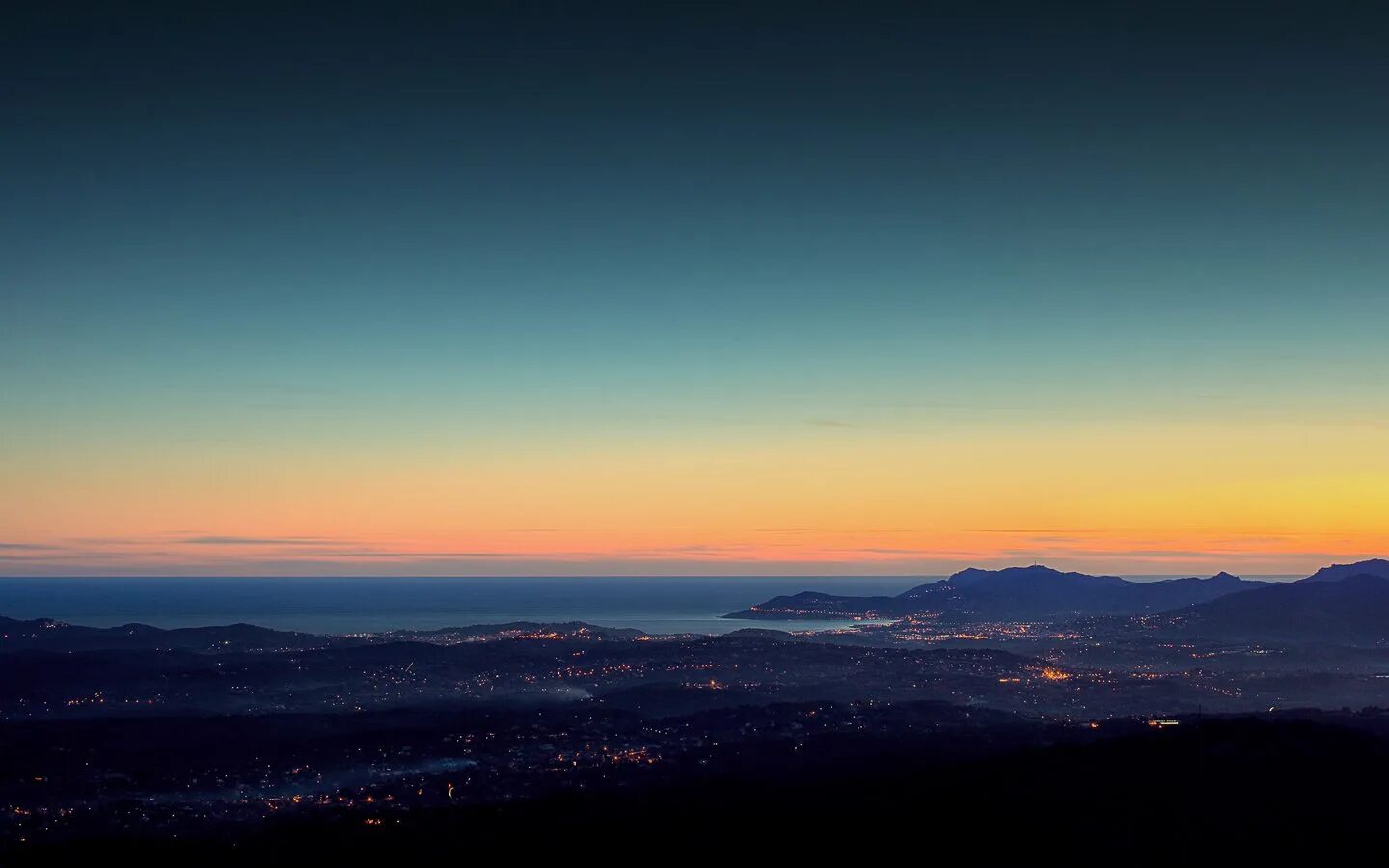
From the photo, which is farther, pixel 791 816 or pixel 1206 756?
pixel 1206 756

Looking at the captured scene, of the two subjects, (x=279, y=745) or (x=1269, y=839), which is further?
(x=279, y=745)

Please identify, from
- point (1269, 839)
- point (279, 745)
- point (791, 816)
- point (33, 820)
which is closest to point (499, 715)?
point (279, 745)

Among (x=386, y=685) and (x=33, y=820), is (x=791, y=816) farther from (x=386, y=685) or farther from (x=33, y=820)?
(x=386, y=685)

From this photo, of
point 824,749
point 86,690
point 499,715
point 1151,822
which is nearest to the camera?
point 1151,822

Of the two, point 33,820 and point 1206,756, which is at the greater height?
point 1206,756

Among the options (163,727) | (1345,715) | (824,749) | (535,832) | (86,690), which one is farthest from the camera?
(86,690)

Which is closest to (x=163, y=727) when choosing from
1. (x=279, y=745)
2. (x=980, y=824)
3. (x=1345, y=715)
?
(x=279, y=745)

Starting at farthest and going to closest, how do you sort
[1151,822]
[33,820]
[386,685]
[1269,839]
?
[386,685]
[33,820]
[1151,822]
[1269,839]

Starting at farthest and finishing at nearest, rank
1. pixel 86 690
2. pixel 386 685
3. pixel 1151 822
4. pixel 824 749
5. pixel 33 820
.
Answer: pixel 386 685, pixel 86 690, pixel 824 749, pixel 33 820, pixel 1151 822

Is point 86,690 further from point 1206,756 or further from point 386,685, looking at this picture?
point 1206,756
